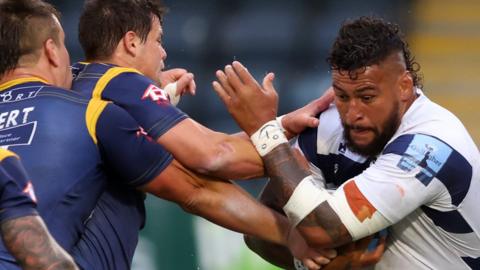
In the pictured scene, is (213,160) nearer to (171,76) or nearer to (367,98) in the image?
(367,98)

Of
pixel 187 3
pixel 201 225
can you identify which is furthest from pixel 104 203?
pixel 187 3

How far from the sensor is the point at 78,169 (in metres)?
4.56

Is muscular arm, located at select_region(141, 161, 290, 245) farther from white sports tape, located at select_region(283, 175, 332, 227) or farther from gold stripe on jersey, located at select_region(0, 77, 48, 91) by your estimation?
gold stripe on jersey, located at select_region(0, 77, 48, 91)

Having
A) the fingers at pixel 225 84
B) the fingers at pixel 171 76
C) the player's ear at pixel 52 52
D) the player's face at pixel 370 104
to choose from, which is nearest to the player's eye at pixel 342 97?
the player's face at pixel 370 104

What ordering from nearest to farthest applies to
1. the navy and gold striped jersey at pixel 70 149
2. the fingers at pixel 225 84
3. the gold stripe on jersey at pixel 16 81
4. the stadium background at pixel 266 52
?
the navy and gold striped jersey at pixel 70 149 < the gold stripe on jersey at pixel 16 81 < the fingers at pixel 225 84 < the stadium background at pixel 266 52

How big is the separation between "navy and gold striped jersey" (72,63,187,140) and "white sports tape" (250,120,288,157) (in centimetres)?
35

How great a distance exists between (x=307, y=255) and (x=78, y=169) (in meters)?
1.15

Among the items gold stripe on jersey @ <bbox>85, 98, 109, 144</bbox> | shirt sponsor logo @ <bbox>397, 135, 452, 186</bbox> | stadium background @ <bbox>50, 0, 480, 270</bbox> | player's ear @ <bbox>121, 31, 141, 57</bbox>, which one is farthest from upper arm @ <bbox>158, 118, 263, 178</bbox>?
stadium background @ <bbox>50, 0, 480, 270</bbox>

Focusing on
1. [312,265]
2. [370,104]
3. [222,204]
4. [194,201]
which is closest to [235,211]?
[222,204]

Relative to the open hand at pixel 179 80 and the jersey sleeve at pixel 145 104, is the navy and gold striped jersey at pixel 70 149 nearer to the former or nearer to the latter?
the jersey sleeve at pixel 145 104

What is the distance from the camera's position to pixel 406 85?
4.97m

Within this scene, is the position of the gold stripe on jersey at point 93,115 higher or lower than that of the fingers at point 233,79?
lower

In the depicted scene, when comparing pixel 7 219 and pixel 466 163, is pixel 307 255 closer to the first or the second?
pixel 466 163

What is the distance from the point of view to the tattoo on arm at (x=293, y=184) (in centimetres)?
470
